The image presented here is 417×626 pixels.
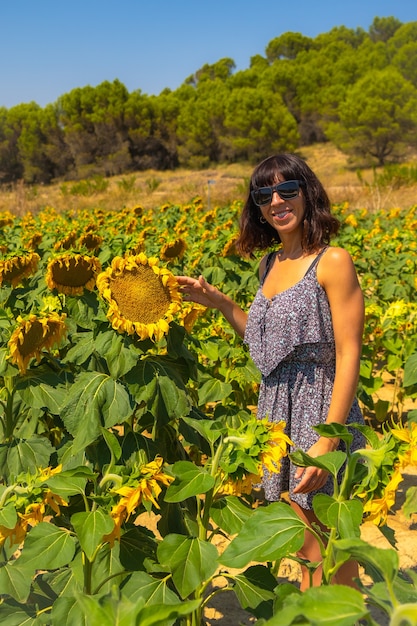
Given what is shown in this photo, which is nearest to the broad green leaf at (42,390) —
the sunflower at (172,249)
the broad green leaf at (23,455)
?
the broad green leaf at (23,455)

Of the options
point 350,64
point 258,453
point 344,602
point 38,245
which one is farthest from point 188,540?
point 350,64

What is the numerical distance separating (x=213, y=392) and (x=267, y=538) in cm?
147

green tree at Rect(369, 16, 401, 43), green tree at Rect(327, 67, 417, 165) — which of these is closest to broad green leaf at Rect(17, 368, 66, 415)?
green tree at Rect(327, 67, 417, 165)

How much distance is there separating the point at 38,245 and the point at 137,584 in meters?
4.49

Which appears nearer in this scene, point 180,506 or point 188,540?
point 188,540

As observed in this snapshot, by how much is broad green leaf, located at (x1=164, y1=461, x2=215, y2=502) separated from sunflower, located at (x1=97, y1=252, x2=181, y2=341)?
43cm

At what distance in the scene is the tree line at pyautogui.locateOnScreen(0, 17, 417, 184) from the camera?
32250 mm

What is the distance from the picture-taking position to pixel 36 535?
4.20 ft

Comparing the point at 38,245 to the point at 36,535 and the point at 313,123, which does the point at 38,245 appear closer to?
the point at 36,535

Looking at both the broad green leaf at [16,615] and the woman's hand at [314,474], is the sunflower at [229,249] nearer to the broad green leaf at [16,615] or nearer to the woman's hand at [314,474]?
the woman's hand at [314,474]

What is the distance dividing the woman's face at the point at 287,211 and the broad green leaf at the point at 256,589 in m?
1.08

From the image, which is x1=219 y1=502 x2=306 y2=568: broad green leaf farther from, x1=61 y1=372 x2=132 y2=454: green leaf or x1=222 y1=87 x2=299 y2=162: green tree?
x1=222 y1=87 x2=299 y2=162: green tree

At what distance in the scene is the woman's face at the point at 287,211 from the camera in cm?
203

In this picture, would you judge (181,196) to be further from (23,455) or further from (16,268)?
(23,455)
